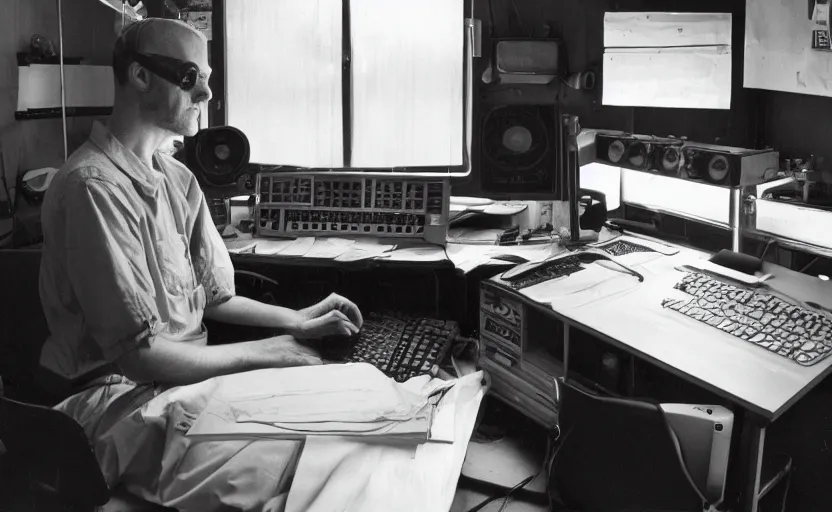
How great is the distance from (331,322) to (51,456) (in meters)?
0.76

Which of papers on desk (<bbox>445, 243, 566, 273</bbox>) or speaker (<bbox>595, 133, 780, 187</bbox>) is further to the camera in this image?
papers on desk (<bbox>445, 243, 566, 273</bbox>)

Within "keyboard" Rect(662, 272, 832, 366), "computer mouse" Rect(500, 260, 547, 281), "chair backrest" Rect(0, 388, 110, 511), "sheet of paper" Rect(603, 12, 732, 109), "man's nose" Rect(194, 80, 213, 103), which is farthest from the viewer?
"sheet of paper" Rect(603, 12, 732, 109)

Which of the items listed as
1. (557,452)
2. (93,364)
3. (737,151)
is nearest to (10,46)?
(93,364)

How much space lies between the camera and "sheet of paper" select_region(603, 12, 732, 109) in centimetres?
Answer: 239

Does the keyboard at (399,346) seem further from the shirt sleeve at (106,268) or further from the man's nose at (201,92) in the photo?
the man's nose at (201,92)

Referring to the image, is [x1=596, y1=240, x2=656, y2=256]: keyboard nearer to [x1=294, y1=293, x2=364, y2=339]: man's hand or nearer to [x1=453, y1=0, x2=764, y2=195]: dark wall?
[x1=453, y1=0, x2=764, y2=195]: dark wall

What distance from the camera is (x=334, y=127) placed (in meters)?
2.80

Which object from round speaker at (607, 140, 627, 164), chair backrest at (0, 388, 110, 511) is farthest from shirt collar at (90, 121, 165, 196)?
round speaker at (607, 140, 627, 164)

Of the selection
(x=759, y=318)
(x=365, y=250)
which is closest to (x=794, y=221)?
(x=759, y=318)

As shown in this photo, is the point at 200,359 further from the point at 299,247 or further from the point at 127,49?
the point at 299,247

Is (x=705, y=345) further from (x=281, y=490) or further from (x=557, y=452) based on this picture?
(x=281, y=490)

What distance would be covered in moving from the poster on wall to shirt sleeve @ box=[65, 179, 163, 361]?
1.80 meters

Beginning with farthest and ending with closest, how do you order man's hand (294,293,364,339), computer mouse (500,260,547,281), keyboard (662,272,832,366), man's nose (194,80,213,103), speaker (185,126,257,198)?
speaker (185,126,257,198)
computer mouse (500,260,547,281)
man's hand (294,293,364,339)
man's nose (194,80,213,103)
keyboard (662,272,832,366)

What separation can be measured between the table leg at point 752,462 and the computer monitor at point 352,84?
55.6 inches
